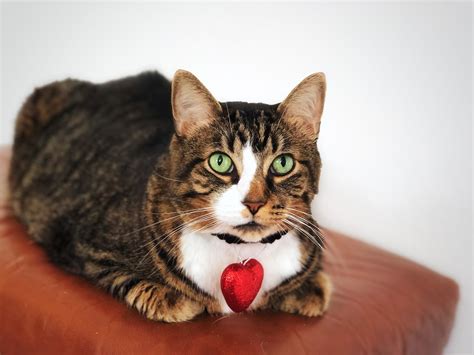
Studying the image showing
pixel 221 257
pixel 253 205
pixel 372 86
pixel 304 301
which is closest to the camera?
pixel 253 205

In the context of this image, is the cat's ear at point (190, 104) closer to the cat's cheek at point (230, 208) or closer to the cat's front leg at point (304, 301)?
the cat's cheek at point (230, 208)

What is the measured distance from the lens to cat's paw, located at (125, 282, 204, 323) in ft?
3.33

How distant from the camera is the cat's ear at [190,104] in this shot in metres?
0.91

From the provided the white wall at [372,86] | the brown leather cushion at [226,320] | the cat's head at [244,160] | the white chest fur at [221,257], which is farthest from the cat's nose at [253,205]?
the white wall at [372,86]

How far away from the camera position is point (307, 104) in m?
0.95

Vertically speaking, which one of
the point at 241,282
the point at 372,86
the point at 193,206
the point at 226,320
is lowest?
the point at 226,320

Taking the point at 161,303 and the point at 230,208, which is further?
the point at 161,303

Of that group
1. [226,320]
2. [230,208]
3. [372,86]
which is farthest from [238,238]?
[372,86]

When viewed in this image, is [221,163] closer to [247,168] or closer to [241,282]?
[247,168]

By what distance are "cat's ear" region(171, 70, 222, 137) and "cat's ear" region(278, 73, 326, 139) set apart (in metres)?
0.12

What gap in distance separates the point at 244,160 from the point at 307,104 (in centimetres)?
15

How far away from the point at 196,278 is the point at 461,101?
0.83 metres

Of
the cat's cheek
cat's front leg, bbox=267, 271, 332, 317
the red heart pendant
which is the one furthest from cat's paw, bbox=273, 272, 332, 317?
the cat's cheek

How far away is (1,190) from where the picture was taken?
1.61m
